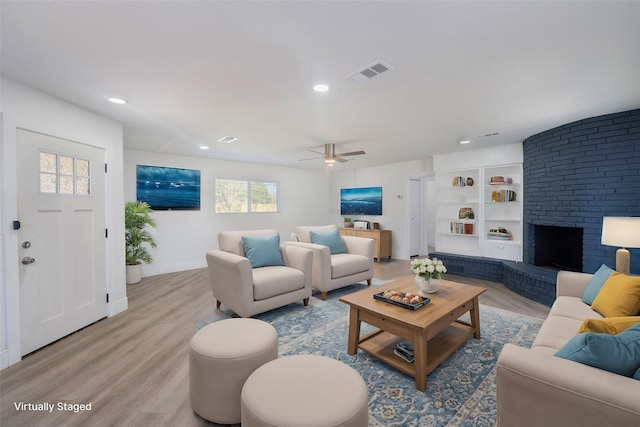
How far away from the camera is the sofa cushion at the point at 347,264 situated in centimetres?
388

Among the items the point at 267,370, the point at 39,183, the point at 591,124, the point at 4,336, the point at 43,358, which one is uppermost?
the point at 591,124

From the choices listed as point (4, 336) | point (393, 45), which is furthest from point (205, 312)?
point (393, 45)

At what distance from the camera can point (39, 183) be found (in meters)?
2.46

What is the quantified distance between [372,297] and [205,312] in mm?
2049

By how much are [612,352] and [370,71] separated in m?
2.08

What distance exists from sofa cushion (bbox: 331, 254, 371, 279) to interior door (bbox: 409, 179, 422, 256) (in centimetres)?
269

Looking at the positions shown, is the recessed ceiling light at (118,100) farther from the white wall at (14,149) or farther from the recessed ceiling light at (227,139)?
the recessed ceiling light at (227,139)

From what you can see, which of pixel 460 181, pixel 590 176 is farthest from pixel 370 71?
pixel 460 181

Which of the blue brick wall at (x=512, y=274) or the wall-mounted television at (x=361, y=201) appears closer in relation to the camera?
the blue brick wall at (x=512, y=274)

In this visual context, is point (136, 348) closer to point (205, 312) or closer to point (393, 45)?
point (205, 312)

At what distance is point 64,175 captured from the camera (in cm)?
269

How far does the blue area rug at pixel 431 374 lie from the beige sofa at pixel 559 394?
0.56 meters

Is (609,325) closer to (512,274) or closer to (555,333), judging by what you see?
(555,333)

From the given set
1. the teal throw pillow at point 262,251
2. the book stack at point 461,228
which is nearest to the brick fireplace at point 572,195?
the book stack at point 461,228
